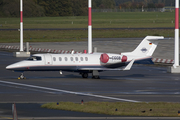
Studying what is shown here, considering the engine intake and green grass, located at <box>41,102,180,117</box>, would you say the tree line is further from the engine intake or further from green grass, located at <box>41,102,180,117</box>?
green grass, located at <box>41,102,180,117</box>

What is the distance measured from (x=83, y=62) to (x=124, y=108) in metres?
13.7

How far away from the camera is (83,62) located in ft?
109

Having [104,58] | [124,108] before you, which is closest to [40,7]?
[104,58]

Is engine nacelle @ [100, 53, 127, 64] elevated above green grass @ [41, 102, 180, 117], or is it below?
above

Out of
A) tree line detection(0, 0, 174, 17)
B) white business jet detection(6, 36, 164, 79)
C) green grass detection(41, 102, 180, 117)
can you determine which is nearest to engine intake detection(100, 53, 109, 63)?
white business jet detection(6, 36, 164, 79)

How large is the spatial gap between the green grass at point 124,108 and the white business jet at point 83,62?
1125 cm

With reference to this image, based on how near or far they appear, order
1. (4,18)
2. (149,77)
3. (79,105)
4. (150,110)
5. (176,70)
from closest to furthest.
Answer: (150,110) → (79,105) → (149,77) → (176,70) → (4,18)

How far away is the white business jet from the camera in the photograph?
32.1 meters

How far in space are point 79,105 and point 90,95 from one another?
4169mm

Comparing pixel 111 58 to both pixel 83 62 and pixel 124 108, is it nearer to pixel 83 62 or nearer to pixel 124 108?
pixel 83 62

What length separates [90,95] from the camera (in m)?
24.8

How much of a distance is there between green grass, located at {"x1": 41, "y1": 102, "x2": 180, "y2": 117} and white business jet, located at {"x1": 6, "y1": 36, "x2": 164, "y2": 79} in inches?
443

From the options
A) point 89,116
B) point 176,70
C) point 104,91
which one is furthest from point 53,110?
point 176,70

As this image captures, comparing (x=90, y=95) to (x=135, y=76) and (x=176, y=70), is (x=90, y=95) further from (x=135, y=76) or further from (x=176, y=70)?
(x=176, y=70)
